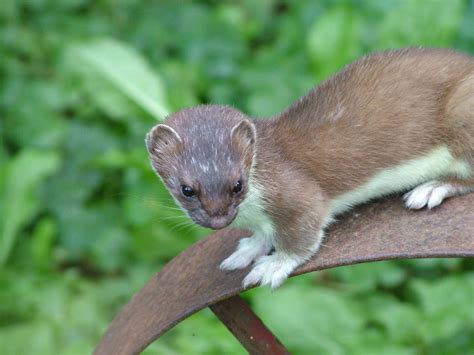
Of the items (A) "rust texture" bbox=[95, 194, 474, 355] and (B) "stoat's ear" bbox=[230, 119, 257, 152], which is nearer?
(A) "rust texture" bbox=[95, 194, 474, 355]

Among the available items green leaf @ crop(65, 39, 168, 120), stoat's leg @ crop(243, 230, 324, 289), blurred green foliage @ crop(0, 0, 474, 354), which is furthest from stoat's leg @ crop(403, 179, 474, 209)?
green leaf @ crop(65, 39, 168, 120)

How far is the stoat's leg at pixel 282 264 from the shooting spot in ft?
8.23

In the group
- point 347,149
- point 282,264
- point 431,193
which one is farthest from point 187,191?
point 431,193

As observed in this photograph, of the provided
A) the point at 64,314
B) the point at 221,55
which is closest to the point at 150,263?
the point at 64,314

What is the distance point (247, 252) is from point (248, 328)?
262 mm

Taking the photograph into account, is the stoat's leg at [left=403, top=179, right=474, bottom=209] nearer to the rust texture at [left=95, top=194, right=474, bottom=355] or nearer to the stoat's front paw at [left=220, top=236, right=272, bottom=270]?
the rust texture at [left=95, top=194, right=474, bottom=355]

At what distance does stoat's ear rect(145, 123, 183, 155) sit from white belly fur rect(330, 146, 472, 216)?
514 mm

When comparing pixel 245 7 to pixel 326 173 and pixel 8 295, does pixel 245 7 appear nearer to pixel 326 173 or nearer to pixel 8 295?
pixel 8 295

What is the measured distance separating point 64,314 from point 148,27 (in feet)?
7.05

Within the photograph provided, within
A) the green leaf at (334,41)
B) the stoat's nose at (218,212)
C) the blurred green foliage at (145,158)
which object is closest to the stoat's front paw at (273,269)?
the stoat's nose at (218,212)

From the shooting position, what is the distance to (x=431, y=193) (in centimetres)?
252

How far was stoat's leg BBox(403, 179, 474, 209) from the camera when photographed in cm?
246

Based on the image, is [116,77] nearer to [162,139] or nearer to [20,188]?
[20,188]

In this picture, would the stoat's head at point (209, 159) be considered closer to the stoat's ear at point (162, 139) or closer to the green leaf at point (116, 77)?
the stoat's ear at point (162, 139)
